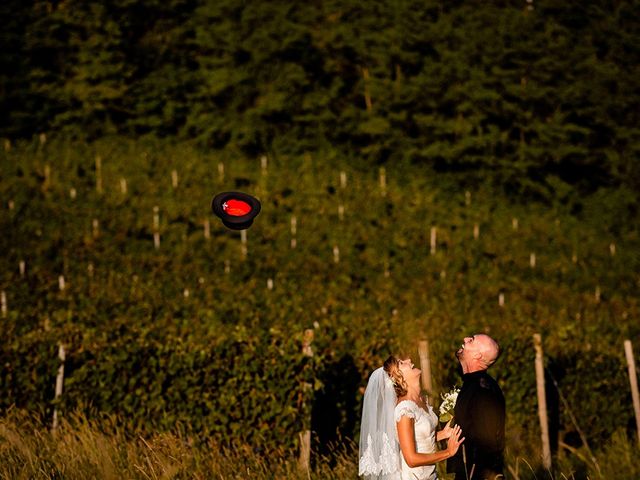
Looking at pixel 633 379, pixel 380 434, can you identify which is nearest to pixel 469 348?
pixel 380 434

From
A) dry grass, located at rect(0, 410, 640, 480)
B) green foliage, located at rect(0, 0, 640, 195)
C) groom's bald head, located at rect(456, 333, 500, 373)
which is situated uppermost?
green foliage, located at rect(0, 0, 640, 195)

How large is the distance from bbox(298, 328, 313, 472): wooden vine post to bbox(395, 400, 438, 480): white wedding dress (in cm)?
254

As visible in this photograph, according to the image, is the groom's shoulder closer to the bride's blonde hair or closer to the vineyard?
the bride's blonde hair

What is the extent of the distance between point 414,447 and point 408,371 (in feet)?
1.61

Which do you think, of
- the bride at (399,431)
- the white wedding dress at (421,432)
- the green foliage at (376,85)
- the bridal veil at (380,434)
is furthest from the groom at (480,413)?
the green foliage at (376,85)

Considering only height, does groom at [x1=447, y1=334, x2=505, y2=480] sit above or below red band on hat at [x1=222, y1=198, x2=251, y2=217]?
below

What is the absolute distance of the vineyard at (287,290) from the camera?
9.21 m

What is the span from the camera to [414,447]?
15.4 feet

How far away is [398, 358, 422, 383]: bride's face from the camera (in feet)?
16.0

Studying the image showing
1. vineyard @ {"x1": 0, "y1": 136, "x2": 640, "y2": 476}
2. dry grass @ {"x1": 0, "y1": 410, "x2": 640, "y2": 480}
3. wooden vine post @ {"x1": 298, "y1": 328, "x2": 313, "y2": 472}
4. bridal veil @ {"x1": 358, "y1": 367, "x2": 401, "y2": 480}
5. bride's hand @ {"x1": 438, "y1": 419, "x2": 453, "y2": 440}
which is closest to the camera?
bride's hand @ {"x1": 438, "y1": 419, "x2": 453, "y2": 440}

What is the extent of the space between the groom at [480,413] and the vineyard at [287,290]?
4.26 metres

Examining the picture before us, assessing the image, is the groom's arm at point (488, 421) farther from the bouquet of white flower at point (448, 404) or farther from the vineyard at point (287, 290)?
the vineyard at point (287, 290)

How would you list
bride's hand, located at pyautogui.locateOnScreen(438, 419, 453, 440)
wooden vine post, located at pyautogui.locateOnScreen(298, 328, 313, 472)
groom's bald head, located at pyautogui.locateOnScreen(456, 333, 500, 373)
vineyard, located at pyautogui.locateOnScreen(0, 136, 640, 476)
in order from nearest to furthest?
1. groom's bald head, located at pyautogui.locateOnScreen(456, 333, 500, 373)
2. bride's hand, located at pyautogui.locateOnScreen(438, 419, 453, 440)
3. wooden vine post, located at pyautogui.locateOnScreen(298, 328, 313, 472)
4. vineyard, located at pyautogui.locateOnScreen(0, 136, 640, 476)

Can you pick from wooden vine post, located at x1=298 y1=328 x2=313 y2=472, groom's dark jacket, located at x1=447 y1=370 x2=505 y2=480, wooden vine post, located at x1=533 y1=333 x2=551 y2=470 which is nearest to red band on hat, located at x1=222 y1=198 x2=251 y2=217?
groom's dark jacket, located at x1=447 y1=370 x2=505 y2=480
